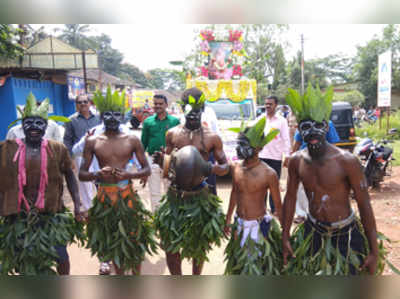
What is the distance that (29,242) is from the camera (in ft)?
9.86

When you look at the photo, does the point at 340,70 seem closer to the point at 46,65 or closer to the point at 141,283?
the point at 46,65

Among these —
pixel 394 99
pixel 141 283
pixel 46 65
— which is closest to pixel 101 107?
pixel 141 283

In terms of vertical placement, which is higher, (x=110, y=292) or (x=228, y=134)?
(x=228, y=134)

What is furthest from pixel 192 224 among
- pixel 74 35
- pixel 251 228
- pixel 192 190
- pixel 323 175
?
pixel 74 35

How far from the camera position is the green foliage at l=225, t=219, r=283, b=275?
2.78 meters

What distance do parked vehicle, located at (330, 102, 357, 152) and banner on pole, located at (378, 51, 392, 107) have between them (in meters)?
2.93

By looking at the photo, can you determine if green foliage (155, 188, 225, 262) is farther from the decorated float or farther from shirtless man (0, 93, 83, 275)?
the decorated float

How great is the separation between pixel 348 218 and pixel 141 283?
161 centimetres

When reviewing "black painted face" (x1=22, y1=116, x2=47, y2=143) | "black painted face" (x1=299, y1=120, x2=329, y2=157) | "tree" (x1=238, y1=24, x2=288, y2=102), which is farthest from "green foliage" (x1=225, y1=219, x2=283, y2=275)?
"tree" (x1=238, y1=24, x2=288, y2=102)

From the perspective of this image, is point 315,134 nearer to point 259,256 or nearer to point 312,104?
point 312,104

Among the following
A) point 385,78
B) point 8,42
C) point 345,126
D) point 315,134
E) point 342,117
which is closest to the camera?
point 315,134

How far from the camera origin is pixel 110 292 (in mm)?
2477

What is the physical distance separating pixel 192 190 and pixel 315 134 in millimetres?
1336

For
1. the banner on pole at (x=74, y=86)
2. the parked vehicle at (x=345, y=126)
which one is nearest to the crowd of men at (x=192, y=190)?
the parked vehicle at (x=345, y=126)
